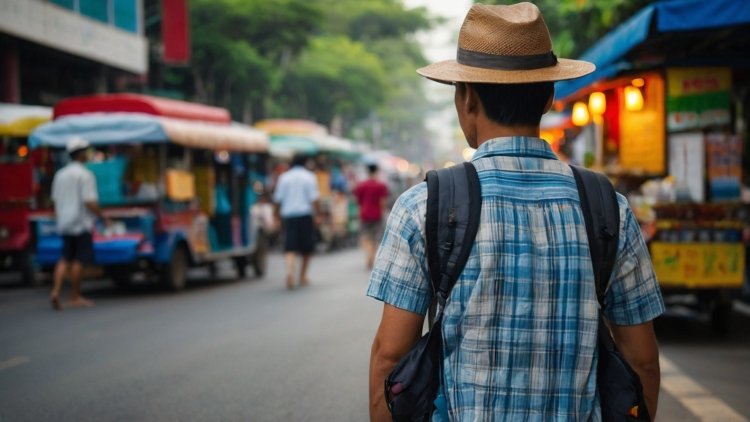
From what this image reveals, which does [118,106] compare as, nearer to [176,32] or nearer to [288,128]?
[288,128]

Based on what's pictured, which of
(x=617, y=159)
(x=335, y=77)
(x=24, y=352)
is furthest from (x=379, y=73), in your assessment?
(x=24, y=352)

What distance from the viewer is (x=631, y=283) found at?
88.7 inches

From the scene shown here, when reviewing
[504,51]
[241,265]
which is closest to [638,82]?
[241,265]

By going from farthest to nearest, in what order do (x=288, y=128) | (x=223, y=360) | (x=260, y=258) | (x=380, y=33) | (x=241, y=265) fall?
(x=380, y=33), (x=288, y=128), (x=260, y=258), (x=241, y=265), (x=223, y=360)

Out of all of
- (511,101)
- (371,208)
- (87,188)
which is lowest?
(371,208)

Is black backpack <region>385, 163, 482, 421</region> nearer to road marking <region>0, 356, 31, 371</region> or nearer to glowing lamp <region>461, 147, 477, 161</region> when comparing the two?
glowing lamp <region>461, 147, 477, 161</region>

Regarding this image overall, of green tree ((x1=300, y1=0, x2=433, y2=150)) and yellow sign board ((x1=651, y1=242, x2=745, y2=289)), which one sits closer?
yellow sign board ((x1=651, y1=242, x2=745, y2=289))

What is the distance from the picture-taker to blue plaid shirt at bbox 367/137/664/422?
2113 millimetres

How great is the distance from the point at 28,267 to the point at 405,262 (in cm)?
1361

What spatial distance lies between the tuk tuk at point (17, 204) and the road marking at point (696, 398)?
1035cm

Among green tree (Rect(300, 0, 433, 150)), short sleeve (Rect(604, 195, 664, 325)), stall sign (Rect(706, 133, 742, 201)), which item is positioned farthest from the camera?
green tree (Rect(300, 0, 433, 150))

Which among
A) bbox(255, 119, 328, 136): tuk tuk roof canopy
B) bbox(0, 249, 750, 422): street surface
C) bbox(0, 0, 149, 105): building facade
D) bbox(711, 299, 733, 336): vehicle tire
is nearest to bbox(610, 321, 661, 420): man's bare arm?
bbox(0, 249, 750, 422): street surface

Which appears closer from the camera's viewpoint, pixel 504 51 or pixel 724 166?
pixel 504 51

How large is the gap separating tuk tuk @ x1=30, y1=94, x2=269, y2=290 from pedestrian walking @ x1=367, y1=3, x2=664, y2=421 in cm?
1060
